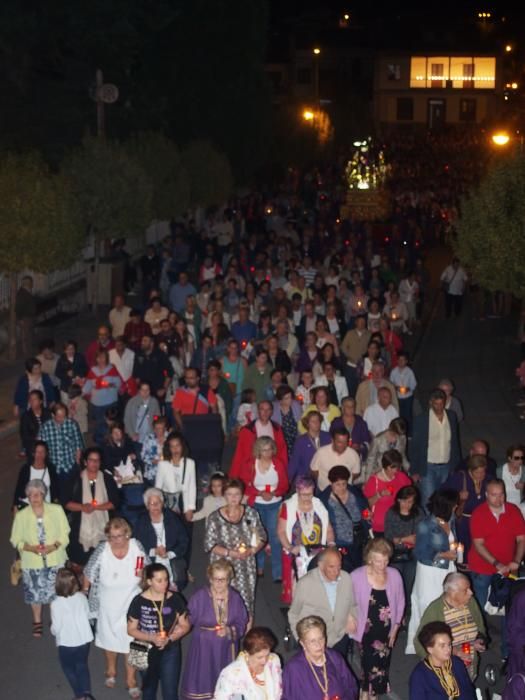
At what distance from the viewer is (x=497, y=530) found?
10.8m

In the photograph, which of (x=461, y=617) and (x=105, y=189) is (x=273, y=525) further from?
(x=105, y=189)

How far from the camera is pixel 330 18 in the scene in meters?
117

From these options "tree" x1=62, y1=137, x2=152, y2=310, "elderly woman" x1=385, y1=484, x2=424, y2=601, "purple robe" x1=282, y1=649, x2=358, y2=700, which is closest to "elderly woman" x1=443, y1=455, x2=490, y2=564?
"elderly woman" x1=385, y1=484, x2=424, y2=601

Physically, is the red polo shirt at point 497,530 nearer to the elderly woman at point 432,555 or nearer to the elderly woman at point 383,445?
the elderly woman at point 432,555

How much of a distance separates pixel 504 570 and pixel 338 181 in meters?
50.9

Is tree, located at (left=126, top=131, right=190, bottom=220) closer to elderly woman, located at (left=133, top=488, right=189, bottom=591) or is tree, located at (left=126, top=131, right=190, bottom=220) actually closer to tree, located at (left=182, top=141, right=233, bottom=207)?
tree, located at (left=182, top=141, right=233, bottom=207)

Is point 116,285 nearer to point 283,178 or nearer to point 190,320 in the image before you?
point 190,320

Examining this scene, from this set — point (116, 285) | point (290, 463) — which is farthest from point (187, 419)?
point (116, 285)

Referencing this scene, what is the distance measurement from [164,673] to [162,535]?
1.48 meters

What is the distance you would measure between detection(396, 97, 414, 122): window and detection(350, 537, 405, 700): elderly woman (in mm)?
107032

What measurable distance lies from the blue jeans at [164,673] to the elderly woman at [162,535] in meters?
1.27

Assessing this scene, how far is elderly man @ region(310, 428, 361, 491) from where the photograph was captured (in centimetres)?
1243

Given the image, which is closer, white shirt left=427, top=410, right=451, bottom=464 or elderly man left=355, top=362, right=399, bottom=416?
white shirt left=427, top=410, right=451, bottom=464

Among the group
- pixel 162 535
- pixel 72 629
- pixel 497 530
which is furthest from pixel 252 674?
pixel 497 530
